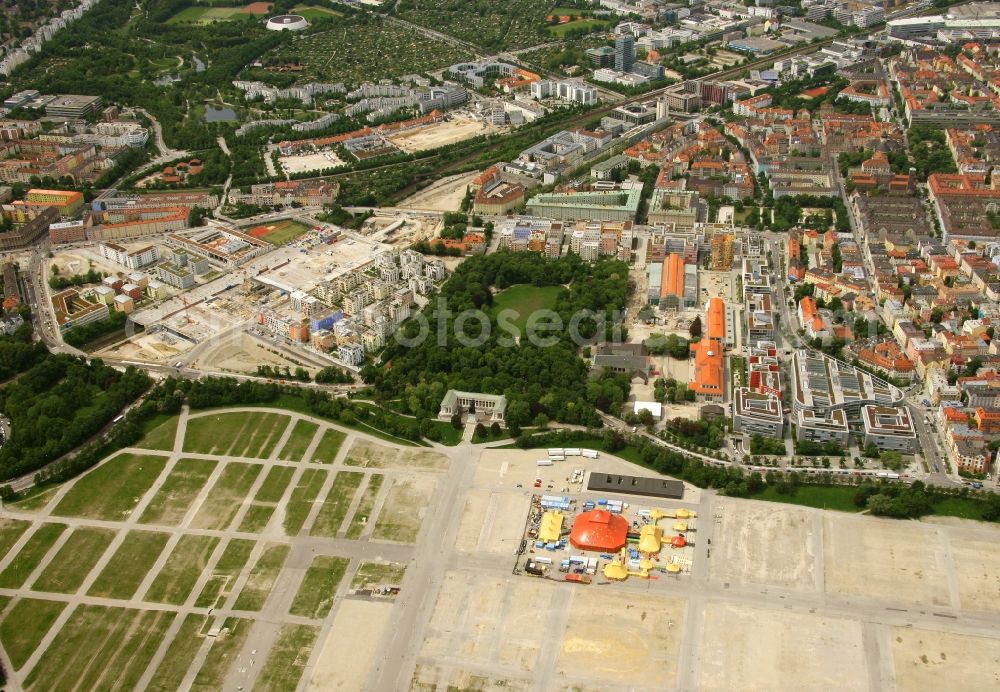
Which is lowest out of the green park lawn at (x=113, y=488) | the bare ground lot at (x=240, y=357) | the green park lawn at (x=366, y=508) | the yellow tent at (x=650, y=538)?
the green park lawn at (x=113, y=488)

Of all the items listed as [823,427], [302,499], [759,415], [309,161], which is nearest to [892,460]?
[823,427]

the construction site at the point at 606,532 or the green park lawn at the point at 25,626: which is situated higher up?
the construction site at the point at 606,532

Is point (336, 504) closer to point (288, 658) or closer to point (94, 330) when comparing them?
point (288, 658)

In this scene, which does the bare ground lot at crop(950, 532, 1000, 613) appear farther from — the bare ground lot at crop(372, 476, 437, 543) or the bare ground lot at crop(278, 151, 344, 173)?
the bare ground lot at crop(278, 151, 344, 173)

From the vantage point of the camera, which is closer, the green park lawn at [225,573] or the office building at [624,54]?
the green park lawn at [225,573]

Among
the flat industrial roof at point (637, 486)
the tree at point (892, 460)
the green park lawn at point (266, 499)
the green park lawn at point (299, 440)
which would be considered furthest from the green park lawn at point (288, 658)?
the tree at point (892, 460)

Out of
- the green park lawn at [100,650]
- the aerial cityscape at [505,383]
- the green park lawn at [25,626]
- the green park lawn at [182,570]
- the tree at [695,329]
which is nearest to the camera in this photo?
the green park lawn at [100,650]

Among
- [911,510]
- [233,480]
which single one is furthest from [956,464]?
[233,480]

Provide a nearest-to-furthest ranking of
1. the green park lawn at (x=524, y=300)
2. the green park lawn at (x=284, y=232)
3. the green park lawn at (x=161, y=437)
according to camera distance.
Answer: the green park lawn at (x=161, y=437)
the green park lawn at (x=524, y=300)
the green park lawn at (x=284, y=232)

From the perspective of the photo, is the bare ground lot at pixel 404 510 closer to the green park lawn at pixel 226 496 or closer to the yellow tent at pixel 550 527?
the yellow tent at pixel 550 527
